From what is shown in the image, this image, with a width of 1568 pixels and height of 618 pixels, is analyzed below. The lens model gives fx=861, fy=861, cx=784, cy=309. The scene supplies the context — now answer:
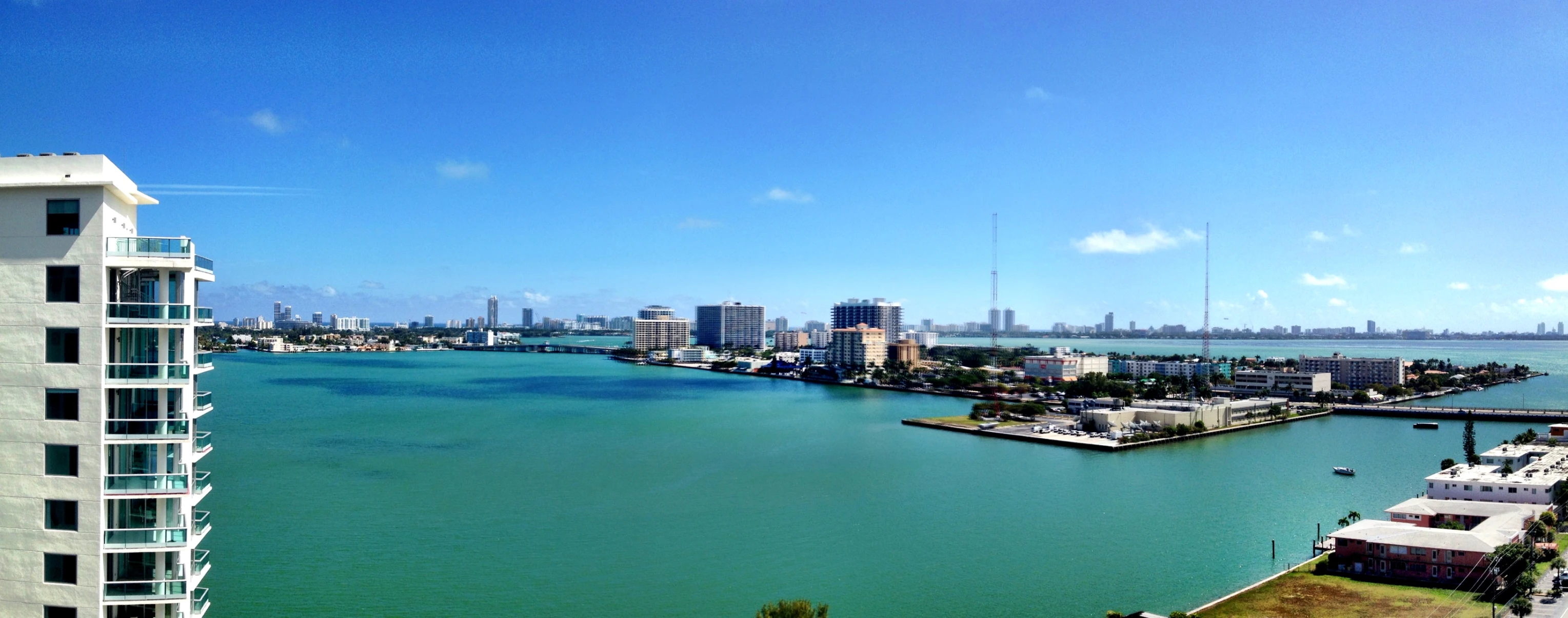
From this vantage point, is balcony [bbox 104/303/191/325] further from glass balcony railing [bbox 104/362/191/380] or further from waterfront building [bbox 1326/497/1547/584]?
waterfront building [bbox 1326/497/1547/584]

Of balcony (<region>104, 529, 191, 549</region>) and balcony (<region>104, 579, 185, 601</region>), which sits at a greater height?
balcony (<region>104, 529, 191, 549</region>)

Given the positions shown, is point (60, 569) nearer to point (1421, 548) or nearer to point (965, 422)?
point (1421, 548)

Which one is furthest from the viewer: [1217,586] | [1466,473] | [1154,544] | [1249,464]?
[1249,464]

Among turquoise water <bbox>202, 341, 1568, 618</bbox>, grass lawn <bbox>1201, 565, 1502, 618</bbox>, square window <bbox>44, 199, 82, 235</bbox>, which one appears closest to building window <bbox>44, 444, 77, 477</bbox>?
square window <bbox>44, 199, 82, 235</bbox>

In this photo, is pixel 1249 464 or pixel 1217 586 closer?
pixel 1217 586

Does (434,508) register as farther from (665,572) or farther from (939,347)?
(939,347)

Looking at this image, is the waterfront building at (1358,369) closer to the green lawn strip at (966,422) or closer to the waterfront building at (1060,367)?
the waterfront building at (1060,367)

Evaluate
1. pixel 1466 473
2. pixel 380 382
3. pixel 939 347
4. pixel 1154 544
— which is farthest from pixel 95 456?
pixel 939 347
